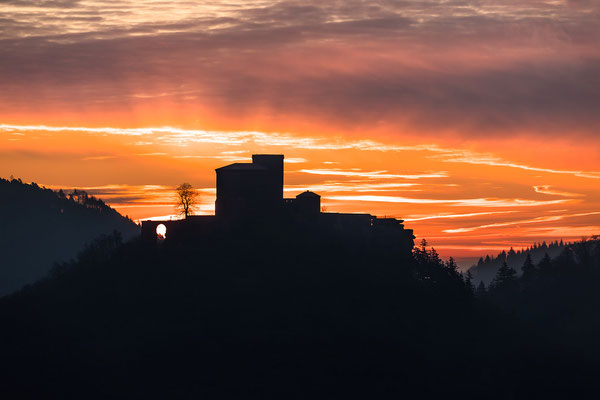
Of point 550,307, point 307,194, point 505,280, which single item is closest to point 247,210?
point 307,194

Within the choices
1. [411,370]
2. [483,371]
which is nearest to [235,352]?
[411,370]

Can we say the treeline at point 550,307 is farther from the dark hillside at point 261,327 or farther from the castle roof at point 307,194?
the castle roof at point 307,194

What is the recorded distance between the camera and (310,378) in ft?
415

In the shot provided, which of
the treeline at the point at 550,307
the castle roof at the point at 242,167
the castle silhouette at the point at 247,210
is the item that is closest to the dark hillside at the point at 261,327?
the castle silhouette at the point at 247,210

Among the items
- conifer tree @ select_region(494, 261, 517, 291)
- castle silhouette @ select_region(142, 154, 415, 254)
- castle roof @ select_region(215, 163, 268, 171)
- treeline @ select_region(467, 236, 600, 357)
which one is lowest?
treeline @ select_region(467, 236, 600, 357)

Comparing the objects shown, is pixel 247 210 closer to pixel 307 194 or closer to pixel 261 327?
pixel 307 194

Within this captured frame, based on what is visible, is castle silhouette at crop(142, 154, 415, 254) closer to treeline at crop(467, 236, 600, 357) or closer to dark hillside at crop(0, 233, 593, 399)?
dark hillside at crop(0, 233, 593, 399)

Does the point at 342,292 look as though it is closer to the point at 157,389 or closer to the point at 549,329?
the point at 157,389

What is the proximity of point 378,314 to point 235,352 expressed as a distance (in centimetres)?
2161

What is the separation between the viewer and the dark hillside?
372ft

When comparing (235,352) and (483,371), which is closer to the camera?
(235,352)

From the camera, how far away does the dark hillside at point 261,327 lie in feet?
372

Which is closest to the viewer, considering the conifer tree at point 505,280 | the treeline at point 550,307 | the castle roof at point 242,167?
the castle roof at point 242,167

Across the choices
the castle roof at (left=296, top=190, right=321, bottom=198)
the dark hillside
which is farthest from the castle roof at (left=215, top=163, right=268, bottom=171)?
the dark hillside
